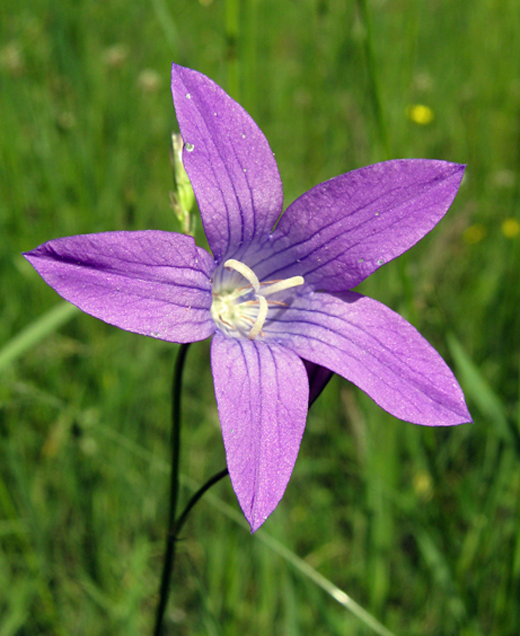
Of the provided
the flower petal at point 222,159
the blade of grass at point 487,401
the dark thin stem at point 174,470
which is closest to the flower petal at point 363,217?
the flower petal at point 222,159

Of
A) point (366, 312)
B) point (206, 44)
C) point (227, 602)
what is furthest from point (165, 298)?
point (206, 44)

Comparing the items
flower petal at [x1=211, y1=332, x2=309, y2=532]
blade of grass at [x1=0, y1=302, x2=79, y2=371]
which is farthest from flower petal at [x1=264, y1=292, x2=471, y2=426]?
blade of grass at [x1=0, y1=302, x2=79, y2=371]

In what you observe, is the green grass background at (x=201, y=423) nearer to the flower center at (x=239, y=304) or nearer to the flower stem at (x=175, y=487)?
the flower stem at (x=175, y=487)

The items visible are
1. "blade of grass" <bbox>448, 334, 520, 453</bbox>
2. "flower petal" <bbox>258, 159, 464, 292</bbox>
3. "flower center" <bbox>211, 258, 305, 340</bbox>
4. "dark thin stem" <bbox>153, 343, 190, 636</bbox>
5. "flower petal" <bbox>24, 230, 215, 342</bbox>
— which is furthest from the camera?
"blade of grass" <bbox>448, 334, 520, 453</bbox>

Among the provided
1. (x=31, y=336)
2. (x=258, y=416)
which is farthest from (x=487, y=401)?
(x=31, y=336)

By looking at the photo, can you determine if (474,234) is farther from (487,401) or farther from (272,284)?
(272,284)

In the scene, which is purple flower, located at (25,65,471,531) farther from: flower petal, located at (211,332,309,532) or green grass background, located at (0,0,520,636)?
green grass background, located at (0,0,520,636)
